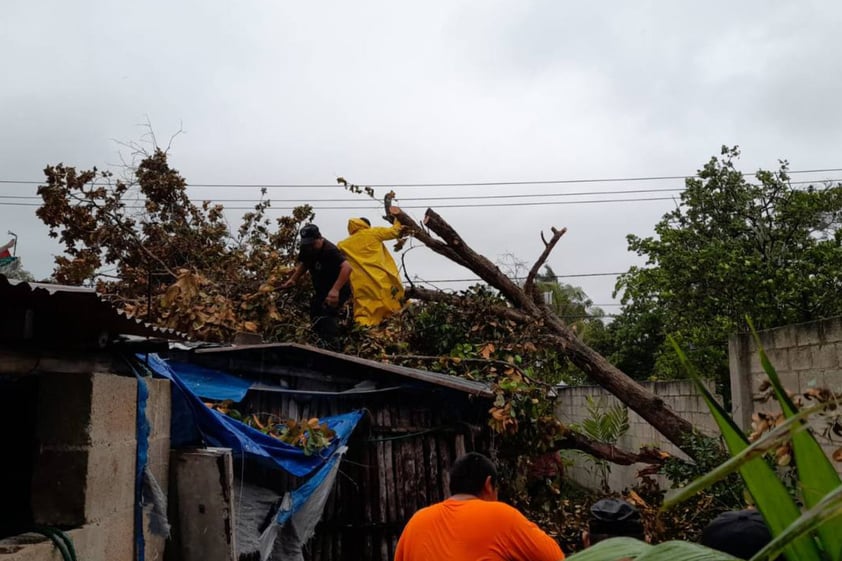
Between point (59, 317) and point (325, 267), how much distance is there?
5.28 metres

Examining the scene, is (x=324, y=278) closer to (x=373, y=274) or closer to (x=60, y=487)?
(x=373, y=274)

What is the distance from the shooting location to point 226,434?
5004mm

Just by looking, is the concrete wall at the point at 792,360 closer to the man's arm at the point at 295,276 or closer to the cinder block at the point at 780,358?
the cinder block at the point at 780,358

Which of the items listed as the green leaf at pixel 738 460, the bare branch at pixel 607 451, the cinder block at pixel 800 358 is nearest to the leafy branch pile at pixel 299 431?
the bare branch at pixel 607 451

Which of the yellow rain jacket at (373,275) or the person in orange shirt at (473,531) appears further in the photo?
the yellow rain jacket at (373,275)

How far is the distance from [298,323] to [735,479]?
4902 mm

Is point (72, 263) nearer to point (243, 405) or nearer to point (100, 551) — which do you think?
point (243, 405)

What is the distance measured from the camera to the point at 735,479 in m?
6.19

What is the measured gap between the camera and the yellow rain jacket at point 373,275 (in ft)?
29.0

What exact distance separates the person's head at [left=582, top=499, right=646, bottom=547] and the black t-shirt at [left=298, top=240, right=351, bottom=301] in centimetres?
593

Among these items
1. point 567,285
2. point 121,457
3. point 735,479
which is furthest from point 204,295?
point 567,285

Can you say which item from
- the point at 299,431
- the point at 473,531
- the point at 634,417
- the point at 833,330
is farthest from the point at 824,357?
the point at 634,417

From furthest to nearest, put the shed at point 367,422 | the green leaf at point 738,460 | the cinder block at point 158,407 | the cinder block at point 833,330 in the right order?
the shed at point 367,422
the cinder block at point 833,330
the cinder block at point 158,407
the green leaf at point 738,460

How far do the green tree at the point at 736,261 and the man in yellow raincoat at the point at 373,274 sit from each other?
5.33m
